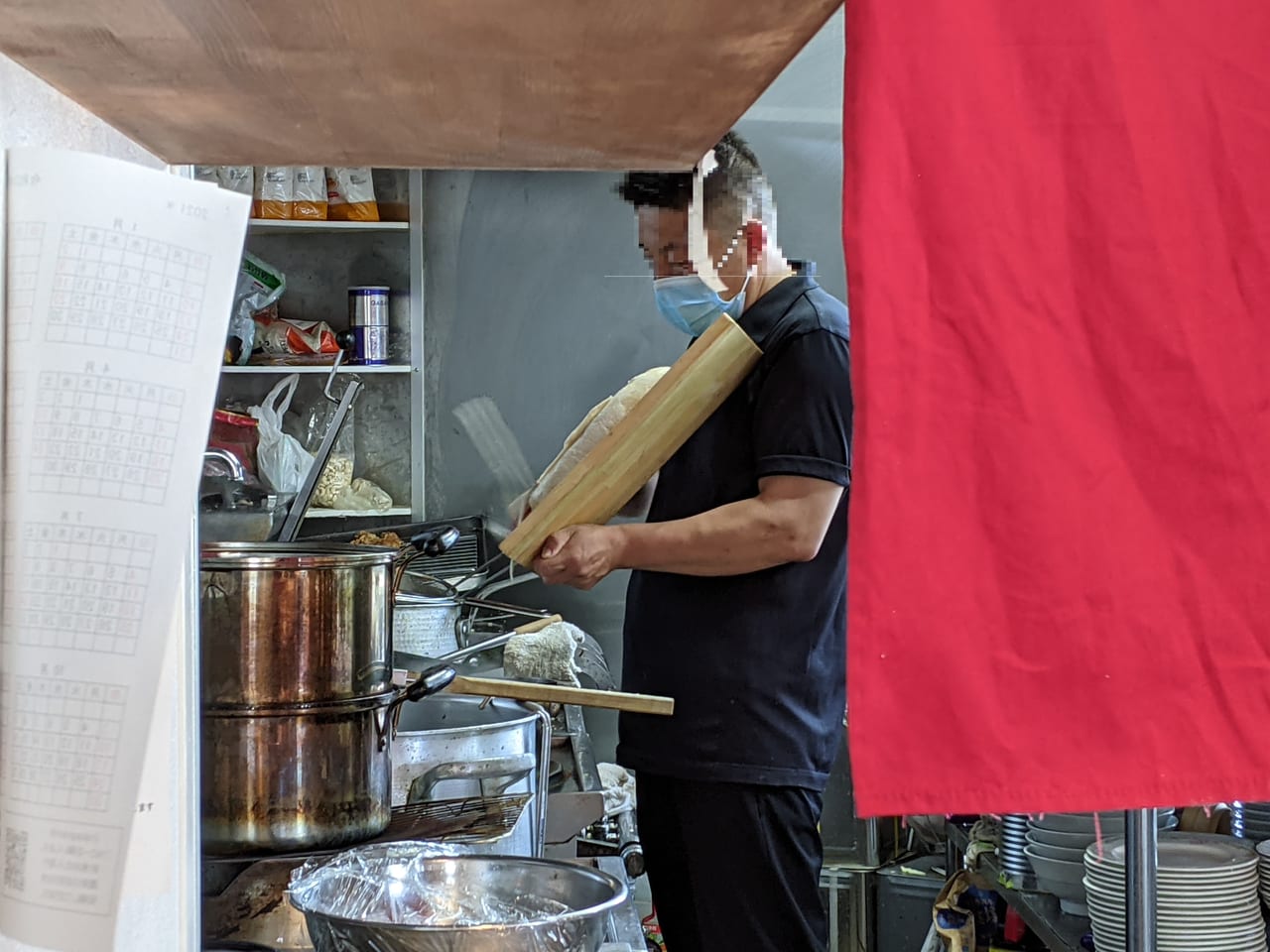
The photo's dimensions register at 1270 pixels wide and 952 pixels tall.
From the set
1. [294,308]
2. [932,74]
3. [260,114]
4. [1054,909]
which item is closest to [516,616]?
[294,308]

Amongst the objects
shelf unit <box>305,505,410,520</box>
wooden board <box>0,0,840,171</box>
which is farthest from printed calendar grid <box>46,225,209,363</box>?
shelf unit <box>305,505,410,520</box>

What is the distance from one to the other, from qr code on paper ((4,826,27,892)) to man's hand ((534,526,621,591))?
104cm

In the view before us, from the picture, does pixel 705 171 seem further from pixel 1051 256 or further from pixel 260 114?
pixel 1051 256

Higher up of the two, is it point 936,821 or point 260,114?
point 260,114

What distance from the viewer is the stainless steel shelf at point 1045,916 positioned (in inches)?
81.7

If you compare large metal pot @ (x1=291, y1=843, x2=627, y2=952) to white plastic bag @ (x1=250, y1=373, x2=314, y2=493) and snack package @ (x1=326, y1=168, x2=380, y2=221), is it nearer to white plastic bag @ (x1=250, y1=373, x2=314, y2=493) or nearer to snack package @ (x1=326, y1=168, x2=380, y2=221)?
white plastic bag @ (x1=250, y1=373, x2=314, y2=493)

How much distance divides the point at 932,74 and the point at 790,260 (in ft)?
4.15

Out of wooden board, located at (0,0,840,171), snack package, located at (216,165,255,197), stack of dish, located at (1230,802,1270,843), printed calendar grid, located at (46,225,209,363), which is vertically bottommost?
stack of dish, located at (1230,802,1270,843)

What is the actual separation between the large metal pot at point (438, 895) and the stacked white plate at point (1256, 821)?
1605 millimetres

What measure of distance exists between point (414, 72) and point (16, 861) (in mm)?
440

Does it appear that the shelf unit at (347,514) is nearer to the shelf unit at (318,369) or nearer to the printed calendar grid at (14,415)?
the shelf unit at (318,369)

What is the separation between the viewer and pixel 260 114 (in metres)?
0.77

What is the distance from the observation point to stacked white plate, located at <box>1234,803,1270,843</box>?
2164 mm

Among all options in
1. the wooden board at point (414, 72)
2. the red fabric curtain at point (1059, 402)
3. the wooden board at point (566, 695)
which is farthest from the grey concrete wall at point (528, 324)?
the red fabric curtain at point (1059, 402)
